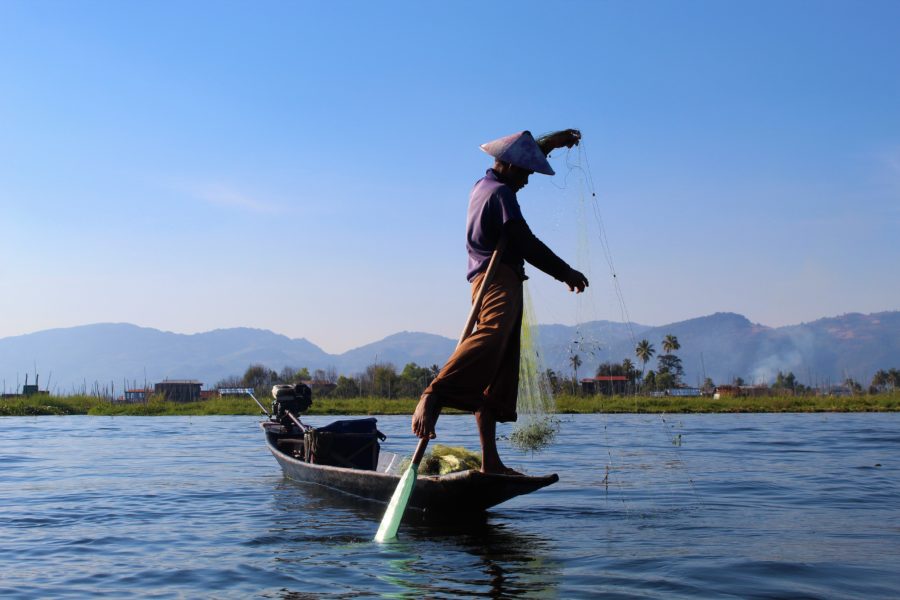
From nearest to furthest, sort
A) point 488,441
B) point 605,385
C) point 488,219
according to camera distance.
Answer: point 488,219 < point 488,441 < point 605,385

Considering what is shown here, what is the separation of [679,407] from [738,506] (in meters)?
39.1

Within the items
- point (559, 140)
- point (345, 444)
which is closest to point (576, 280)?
point (559, 140)

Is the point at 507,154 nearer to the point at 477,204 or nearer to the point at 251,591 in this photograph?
the point at 477,204

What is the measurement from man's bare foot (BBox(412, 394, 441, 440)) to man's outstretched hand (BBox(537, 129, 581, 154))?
1.94 metres

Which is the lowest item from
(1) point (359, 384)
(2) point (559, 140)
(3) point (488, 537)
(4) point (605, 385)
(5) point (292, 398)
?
(3) point (488, 537)

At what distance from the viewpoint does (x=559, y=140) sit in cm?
595

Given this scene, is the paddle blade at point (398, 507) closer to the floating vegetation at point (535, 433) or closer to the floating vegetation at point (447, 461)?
the floating vegetation at point (535, 433)

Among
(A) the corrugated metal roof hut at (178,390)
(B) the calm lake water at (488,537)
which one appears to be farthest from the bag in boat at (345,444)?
(A) the corrugated metal roof hut at (178,390)

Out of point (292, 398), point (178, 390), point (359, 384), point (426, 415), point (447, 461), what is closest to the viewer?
point (426, 415)

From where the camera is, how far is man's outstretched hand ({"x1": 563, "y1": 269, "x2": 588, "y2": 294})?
5539 millimetres

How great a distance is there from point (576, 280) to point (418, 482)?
213cm

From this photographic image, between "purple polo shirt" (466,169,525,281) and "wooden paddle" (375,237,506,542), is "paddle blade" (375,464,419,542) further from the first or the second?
"purple polo shirt" (466,169,525,281)

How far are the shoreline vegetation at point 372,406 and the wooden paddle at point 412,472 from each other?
33.6m

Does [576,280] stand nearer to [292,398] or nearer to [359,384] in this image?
[292,398]
